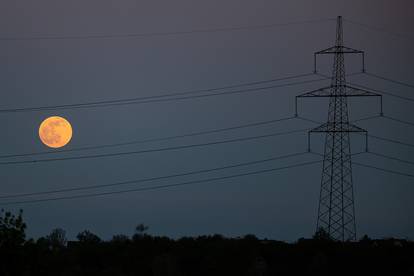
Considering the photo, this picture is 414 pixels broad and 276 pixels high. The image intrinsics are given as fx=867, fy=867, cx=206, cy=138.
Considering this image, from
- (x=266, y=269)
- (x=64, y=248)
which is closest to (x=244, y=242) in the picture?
(x=266, y=269)

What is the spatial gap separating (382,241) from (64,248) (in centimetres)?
3368

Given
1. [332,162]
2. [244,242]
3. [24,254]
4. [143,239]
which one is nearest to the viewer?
[24,254]

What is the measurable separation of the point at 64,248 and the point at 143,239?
1017 cm

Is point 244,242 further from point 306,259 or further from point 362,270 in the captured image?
point 362,270

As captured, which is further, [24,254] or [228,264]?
[228,264]

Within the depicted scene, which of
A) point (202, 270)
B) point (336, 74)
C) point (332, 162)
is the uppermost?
point (336, 74)

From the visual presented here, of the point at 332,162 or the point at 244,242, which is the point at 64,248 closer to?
the point at 244,242

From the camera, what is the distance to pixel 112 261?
8644 centimetres

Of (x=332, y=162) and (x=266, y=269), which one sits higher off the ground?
(x=332, y=162)

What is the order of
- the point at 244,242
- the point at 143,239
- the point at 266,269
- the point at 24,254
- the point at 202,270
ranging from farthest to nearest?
the point at 143,239
the point at 244,242
the point at 202,270
the point at 266,269
the point at 24,254

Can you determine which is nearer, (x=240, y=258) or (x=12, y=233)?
(x=12, y=233)

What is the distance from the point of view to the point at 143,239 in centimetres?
9800

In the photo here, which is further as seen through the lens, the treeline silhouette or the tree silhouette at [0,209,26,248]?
the treeline silhouette

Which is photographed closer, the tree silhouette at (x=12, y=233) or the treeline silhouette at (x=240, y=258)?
the tree silhouette at (x=12, y=233)
